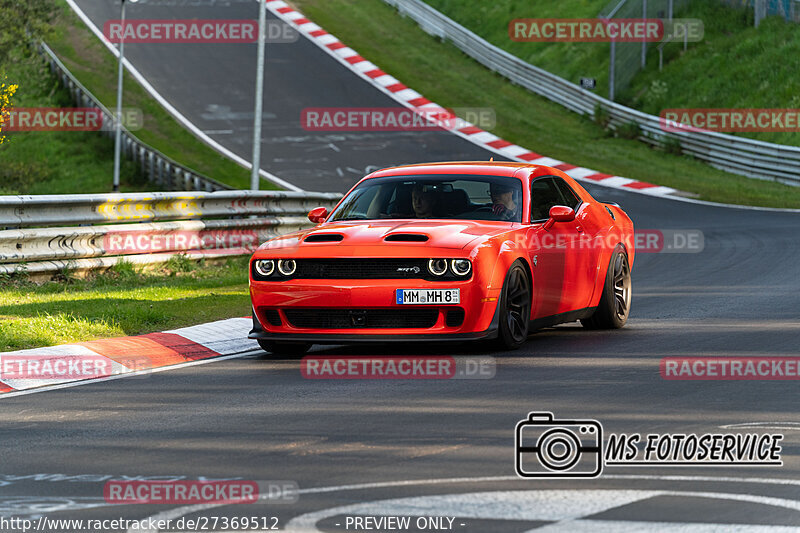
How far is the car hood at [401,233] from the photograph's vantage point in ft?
32.5

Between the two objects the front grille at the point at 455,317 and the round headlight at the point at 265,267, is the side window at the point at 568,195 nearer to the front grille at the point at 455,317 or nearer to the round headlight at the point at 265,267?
the front grille at the point at 455,317

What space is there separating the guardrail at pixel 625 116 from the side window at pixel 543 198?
844 inches

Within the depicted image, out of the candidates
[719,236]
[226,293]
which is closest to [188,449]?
[226,293]

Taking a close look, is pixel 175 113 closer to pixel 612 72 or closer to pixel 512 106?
pixel 512 106

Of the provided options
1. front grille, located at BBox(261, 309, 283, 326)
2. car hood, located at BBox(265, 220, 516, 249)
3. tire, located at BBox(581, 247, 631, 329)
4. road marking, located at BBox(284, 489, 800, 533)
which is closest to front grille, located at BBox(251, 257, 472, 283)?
car hood, located at BBox(265, 220, 516, 249)

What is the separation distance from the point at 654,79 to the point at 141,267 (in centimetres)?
2753

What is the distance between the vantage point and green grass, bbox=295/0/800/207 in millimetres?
31156

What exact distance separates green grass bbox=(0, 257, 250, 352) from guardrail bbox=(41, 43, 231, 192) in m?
12.2

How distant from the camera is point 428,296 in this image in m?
9.69

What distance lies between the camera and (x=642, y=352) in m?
10.3

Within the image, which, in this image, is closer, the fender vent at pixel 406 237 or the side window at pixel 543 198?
the fender vent at pixel 406 237

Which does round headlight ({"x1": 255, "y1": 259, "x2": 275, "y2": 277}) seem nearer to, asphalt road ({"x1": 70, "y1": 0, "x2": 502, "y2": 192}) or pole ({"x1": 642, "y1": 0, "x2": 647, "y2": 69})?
asphalt road ({"x1": 70, "y1": 0, "x2": 502, "y2": 192})

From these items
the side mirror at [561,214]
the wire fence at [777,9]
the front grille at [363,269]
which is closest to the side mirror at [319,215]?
the front grille at [363,269]

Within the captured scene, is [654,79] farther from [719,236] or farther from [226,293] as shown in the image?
[226,293]
